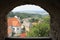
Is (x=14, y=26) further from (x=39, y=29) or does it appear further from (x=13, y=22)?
(x=39, y=29)

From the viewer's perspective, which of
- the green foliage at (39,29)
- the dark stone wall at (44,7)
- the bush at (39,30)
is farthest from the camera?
the green foliage at (39,29)

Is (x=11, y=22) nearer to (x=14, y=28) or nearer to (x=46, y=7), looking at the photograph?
(x=14, y=28)

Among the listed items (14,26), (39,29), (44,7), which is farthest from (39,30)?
(44,7)

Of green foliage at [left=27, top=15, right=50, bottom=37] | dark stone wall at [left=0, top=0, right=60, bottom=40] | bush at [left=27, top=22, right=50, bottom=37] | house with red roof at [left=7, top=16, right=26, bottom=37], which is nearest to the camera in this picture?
dark stone wall at [left=0, top=0, right=60, bottom=40]

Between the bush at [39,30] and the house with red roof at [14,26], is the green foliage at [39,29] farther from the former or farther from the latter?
the house with red roof at [14,26]

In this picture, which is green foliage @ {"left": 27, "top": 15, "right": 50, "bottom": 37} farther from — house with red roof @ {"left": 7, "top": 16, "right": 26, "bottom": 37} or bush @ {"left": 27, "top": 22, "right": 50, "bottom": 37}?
house with red roof @ {"left": 7, "top": 16, "right": 26, "bottom": 37}

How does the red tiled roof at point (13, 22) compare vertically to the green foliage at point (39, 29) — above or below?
above

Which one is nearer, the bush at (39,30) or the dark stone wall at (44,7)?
the dark stone wall at (44,7)

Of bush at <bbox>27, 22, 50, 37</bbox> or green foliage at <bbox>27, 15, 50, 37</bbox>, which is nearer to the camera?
bush at <bbox>27, 22, 50, 37</bbox>

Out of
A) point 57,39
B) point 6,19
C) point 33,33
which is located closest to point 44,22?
point 33,33
